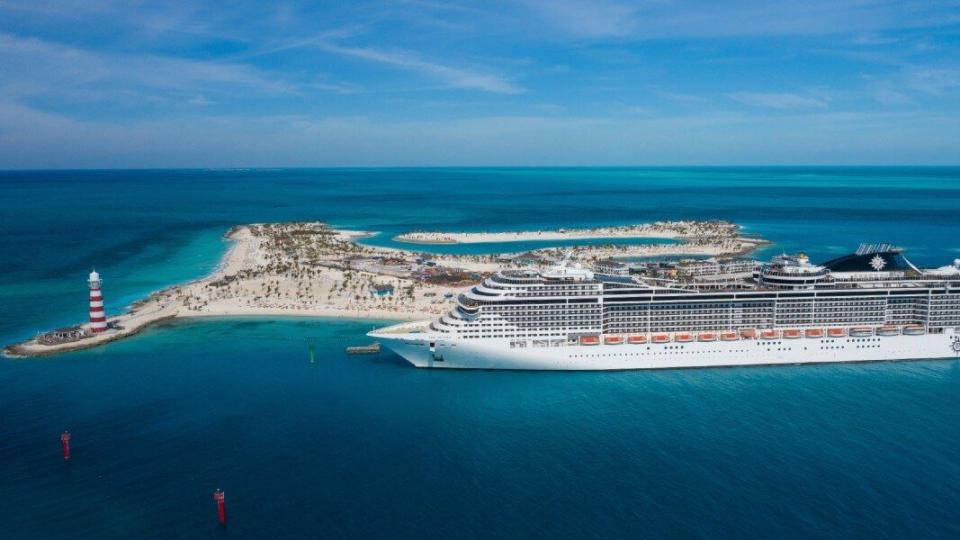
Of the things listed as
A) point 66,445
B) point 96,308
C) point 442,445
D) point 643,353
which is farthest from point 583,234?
point 66,445

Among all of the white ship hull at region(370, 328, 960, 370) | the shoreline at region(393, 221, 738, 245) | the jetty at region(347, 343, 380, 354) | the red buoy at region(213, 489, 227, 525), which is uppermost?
the shoreline at region(393, 221, 738, 245)

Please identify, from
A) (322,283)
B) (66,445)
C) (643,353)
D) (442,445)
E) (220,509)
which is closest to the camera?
(220,509)

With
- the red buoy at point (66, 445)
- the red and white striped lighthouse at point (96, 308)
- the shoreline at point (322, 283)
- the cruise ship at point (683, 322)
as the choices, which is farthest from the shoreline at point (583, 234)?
the red buoy at point (66, 445)

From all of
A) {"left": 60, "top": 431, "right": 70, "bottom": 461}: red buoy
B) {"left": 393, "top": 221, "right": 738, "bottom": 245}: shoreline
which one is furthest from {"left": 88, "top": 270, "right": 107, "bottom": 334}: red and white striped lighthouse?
{"left": 393, "top": 221, "right": 738, "bottom": 245}: shoreline

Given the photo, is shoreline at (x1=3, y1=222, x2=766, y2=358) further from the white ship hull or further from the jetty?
the white ship hull

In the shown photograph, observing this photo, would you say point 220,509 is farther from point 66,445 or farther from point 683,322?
point 683,322

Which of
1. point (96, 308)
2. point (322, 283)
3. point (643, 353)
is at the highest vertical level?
point (322, 283)

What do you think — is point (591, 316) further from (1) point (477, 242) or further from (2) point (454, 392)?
(1) point (477, 242)

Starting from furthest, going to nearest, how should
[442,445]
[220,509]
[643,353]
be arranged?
[643,353] < [442,445] < [220,509]
